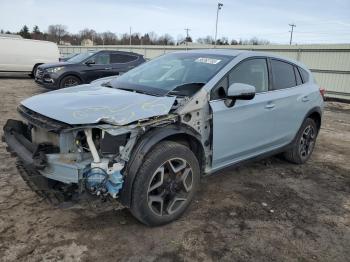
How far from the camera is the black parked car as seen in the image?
38.6ft

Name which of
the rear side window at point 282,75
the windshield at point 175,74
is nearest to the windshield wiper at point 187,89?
the windshield at point 175,74

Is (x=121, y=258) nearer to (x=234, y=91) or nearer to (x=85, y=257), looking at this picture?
(x=85, y=257)

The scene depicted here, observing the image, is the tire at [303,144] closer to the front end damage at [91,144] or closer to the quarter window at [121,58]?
the front end damage at [91,144]

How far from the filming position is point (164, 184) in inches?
137

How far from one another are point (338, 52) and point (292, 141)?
437 inches

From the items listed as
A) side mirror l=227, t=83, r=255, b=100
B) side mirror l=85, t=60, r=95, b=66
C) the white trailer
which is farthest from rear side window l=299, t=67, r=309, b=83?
the white trailer

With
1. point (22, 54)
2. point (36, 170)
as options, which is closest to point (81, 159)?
point (36, 170)

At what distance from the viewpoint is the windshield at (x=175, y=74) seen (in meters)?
3.91

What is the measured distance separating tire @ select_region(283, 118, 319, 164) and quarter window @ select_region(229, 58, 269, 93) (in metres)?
1.29

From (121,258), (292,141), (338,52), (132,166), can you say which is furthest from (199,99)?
(338,52)

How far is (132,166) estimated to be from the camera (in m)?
3.10

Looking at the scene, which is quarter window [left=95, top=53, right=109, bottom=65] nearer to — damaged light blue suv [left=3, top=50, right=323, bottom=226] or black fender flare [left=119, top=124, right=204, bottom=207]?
damaged light blue suv [left=3, top=50, right=323, bottom=226]

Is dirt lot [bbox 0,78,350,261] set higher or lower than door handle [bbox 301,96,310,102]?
lower

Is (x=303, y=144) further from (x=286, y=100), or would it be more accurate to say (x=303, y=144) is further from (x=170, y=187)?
(x=170, y=187)
